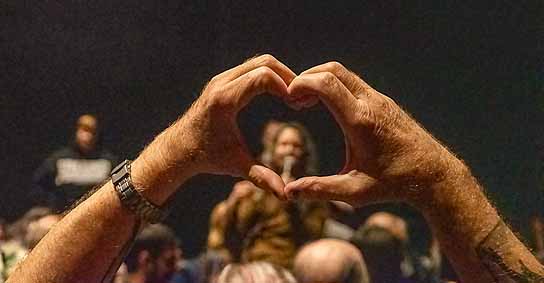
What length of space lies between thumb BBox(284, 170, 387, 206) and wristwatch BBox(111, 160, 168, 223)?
0.13 meters

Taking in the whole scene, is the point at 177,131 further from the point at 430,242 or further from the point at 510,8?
the point at 510,8

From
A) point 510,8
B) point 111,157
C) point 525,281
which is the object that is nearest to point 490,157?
point 510,8

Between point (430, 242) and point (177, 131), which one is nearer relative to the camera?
point (177, 131)

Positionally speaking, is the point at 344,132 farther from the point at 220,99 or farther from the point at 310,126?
the point at 310,126

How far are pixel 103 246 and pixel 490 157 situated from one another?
1.94 metres

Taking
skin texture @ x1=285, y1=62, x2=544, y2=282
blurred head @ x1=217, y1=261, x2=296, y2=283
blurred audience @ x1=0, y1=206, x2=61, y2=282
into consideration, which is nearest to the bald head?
blurred head @ x1=217, y1=261, x2=296, y2=283

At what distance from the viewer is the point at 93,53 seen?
2.60 m

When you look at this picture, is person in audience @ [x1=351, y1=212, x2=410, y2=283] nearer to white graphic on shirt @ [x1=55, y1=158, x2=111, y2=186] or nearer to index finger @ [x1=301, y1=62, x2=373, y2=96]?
index finger @ [x1=301, y1=62, x2=373, y2=96]

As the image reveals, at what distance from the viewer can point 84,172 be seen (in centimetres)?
231

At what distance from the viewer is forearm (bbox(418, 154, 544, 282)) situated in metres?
0.71

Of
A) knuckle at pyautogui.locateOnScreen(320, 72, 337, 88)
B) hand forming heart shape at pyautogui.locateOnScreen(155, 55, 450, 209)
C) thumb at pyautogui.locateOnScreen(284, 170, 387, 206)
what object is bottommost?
thumb at pyautogui.locateOnScreen(284, 170, 387, 206)

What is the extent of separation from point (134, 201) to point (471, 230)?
10.6 inches

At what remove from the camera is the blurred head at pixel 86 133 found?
2.43m

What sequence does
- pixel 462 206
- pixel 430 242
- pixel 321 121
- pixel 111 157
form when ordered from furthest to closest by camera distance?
1. pixel 111 157
2. pixel 321 121
3. pixel 430 242
4. pixel 462 206
